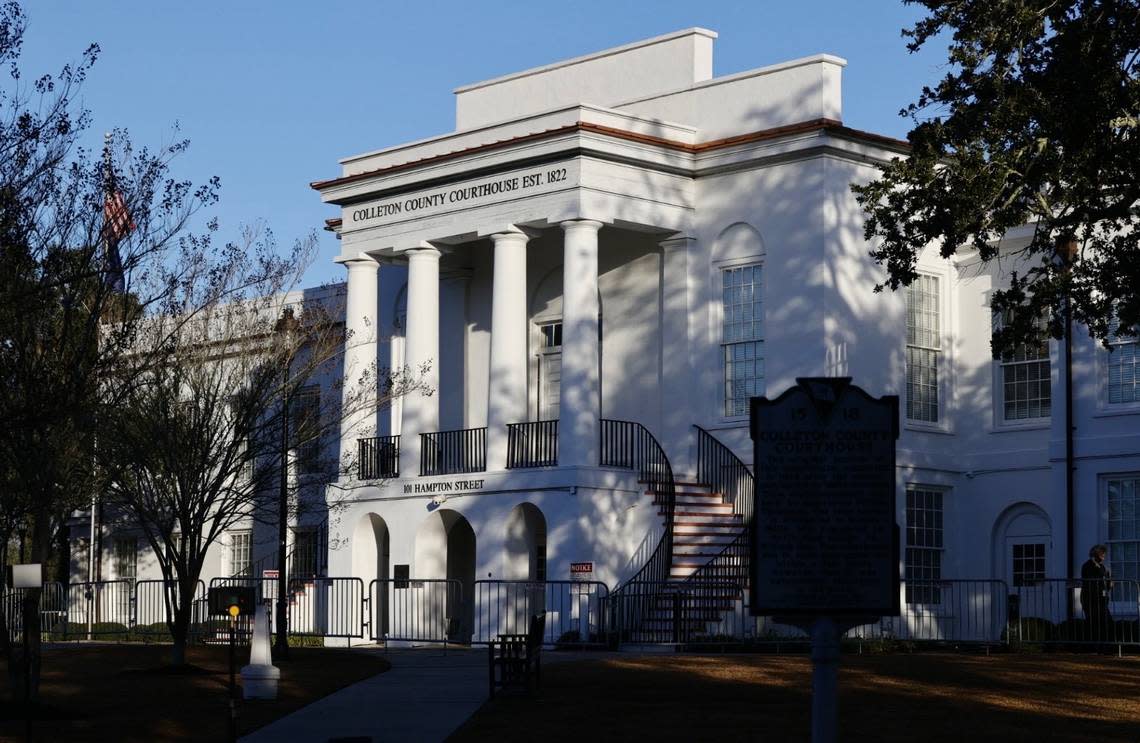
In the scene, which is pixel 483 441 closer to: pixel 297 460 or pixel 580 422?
pixel 580 422

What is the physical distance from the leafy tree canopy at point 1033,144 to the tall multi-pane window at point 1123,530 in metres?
11.7

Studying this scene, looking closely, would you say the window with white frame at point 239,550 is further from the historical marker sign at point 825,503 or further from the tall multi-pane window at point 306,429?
the historical marker sign at point 825,503

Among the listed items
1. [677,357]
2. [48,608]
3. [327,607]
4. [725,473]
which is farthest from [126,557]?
[725,473]

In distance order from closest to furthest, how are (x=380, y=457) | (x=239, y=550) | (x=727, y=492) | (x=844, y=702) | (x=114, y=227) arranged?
(x=844, y=702)
(x=114, y=227)
(x=727, y=492)
(x=380, y=457)
(x=239, y=550)

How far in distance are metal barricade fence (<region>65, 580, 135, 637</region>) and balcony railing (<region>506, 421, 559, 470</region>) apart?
28.6ft

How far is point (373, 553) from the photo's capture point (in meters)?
39.9

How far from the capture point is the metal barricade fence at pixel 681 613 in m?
32.9

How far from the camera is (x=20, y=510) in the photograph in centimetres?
2533

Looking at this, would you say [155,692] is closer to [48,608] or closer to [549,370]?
[549,370]

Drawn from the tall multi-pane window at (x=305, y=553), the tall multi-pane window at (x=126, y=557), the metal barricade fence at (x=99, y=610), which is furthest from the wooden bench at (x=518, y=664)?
the tall multi-pane window at (x=126, y=557)

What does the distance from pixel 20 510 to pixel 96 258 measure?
4679mm

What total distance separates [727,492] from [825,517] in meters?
23.9

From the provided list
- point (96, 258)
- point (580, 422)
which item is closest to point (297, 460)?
point (580, 422)

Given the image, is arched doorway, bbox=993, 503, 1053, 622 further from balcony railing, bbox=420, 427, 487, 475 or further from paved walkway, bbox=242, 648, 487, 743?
paved walkway, bbox=242, 648, 487, 743
